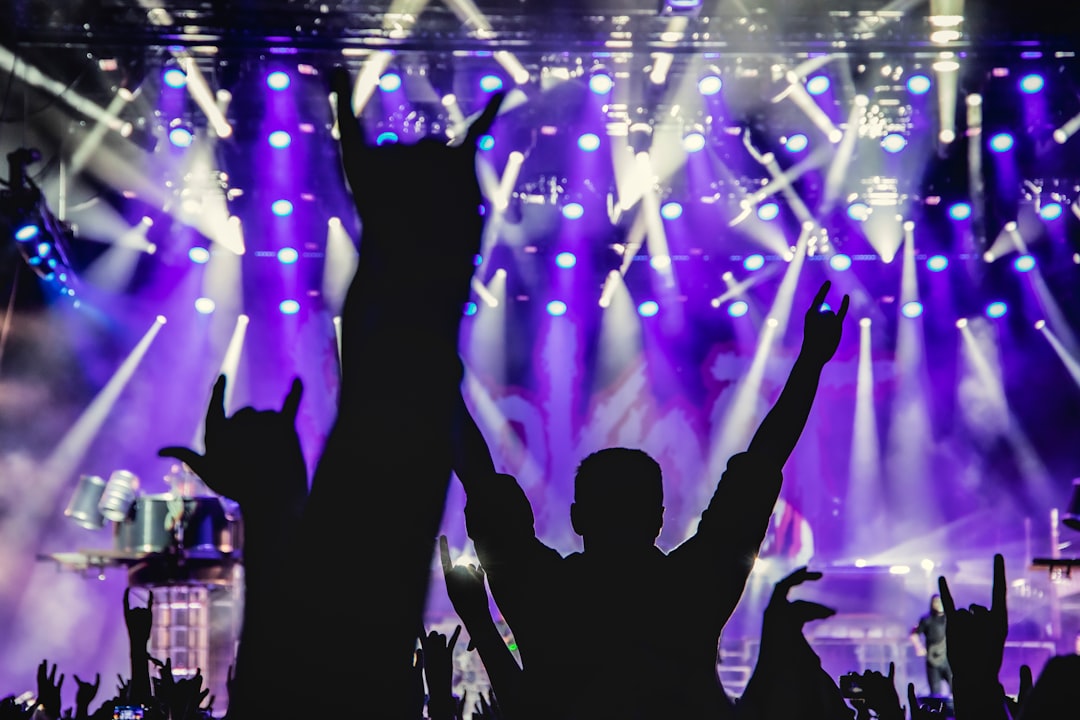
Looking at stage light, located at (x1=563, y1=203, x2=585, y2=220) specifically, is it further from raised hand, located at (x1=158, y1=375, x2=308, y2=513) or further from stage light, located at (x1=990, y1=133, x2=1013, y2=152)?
raised hand, located at (x1=158, y1=375, x2=308, y2=513)

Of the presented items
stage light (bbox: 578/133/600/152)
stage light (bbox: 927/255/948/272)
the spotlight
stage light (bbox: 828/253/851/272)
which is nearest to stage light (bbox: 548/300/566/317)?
the spotlight

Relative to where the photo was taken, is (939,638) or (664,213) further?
(664,213)

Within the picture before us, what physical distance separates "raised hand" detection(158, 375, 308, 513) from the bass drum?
Result: 27.6ft

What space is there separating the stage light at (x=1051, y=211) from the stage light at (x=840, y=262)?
1755mm

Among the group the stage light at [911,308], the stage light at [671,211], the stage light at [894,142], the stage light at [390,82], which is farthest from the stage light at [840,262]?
the stage light at [390,82]

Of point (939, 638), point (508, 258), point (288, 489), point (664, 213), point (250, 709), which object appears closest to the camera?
point (250, 709)

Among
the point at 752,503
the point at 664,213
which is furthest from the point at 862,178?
the point at 752,503

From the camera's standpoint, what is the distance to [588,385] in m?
11.1

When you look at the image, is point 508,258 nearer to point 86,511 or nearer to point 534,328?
point 534,328

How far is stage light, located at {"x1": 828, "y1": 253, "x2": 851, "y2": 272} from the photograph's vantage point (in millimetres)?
10219

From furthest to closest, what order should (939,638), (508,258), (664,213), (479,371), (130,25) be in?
(479,371) < (508,258) < (664,213) < (939,638) < (130,25)

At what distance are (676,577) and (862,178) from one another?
866 cm

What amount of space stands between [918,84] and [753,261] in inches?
92.1

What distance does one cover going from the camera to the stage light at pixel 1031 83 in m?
8.47
